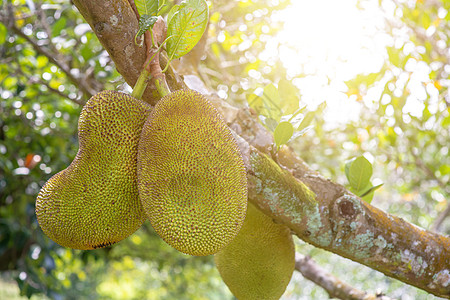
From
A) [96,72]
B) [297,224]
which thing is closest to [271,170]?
[297,224]

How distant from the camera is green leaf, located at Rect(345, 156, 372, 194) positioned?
1.10 metres

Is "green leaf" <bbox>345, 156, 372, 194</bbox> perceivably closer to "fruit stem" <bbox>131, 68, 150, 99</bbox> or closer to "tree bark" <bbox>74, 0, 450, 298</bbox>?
"tree bark" <bbox>74, 0, 450, 298</bbox>

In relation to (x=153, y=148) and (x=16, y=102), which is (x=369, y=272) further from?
(x=153, y=148)

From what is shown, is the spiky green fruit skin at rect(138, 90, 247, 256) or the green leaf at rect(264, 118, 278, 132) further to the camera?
the green leaf at rect(264, 118, 278, 132)

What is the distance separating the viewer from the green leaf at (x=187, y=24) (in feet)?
2.40

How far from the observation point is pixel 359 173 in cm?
112

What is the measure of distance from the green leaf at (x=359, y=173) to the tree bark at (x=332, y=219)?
0.52 ft

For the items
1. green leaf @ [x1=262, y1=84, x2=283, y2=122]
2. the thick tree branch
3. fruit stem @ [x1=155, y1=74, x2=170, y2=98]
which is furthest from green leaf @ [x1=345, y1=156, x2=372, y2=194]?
fruit stem @ [x1=155, y1=74, x2=170, y2=98]

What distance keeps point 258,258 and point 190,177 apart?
41 cm

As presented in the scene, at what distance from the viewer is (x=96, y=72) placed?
1867 mm

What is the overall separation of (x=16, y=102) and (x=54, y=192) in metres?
1.53

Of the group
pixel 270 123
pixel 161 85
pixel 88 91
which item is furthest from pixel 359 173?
pixel 88 91

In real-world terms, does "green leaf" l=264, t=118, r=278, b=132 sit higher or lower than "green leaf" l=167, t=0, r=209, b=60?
lower

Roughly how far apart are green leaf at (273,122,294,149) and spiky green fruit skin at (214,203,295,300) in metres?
0.21
